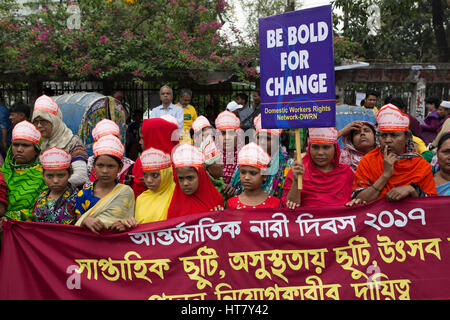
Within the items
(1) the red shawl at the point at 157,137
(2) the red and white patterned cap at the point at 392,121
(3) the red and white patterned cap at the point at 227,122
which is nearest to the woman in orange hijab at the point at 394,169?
(2) the red and white patterned cap at the point at 392,121

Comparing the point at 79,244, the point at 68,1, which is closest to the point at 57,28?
the point at 68,1

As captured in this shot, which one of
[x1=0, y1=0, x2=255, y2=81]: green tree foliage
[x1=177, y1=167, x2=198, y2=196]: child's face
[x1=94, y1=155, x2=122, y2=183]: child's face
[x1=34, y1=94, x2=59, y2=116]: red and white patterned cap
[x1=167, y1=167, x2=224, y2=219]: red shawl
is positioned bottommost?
[x1=167, y1=167, x2=224, y2=219]: red shawl

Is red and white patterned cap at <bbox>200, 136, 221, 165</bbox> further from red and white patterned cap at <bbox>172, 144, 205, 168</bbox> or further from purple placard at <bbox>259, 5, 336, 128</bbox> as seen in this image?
purple placard at <bbox>259, 5, 336, 128</bbox>

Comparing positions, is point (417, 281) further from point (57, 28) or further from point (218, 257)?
point (57, 28)

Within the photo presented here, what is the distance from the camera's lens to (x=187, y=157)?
3.86 metres

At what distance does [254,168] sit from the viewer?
384cm

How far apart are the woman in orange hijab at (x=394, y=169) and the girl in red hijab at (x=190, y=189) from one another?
119cm

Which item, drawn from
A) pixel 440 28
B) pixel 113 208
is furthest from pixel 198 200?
pixel 440 28

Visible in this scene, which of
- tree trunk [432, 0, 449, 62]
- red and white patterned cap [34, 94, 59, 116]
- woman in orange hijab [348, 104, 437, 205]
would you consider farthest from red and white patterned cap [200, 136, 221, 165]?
tree trunk [432, 0, 449, 62]

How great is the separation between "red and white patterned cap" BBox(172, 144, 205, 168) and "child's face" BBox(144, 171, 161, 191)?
0.72ft

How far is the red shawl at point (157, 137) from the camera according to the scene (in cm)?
433

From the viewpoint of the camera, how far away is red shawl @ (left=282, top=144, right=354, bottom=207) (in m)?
3.70

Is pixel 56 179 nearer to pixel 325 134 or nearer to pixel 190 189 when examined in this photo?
pixel 190 189

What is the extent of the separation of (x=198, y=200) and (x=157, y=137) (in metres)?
0.82
